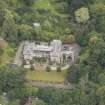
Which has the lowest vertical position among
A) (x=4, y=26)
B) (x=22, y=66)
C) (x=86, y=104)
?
(x=86, y=104)

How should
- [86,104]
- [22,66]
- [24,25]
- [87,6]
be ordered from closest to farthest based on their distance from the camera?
[86,104]
[22,66]
[24,25]
[87,6]

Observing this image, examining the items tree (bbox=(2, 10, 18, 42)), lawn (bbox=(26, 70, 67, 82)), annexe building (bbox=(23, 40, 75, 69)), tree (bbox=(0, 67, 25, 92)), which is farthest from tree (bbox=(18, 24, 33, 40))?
tree (bbox=(0, 67, 25, 92))

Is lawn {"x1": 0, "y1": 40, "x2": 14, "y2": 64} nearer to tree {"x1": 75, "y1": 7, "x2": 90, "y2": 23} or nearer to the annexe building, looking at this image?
the annexe building

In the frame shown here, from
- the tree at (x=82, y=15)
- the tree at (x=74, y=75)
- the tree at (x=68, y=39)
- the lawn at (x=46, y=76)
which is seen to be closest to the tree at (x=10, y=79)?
the lawn at (x=46, y=76)

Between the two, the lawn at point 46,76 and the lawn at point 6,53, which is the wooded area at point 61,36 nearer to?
the lawn at point 6,53

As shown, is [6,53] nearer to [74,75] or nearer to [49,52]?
[49,52]

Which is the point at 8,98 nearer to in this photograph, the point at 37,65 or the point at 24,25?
the point at 37,65

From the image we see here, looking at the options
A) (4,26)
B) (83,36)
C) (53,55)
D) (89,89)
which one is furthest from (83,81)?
(4,26)

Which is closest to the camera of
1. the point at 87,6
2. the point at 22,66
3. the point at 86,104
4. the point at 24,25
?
the point at 86,104
